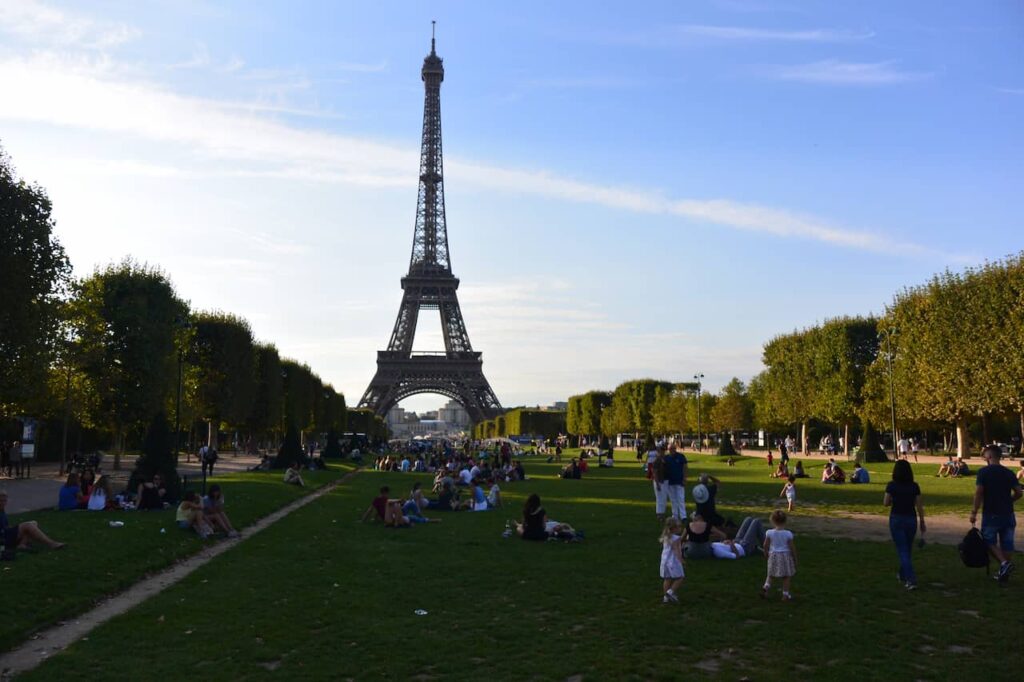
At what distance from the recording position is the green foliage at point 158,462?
26031mm

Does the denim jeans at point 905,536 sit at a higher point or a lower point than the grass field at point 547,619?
higher

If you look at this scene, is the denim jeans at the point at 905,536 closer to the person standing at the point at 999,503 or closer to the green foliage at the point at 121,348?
the person standing at the point at 999,503

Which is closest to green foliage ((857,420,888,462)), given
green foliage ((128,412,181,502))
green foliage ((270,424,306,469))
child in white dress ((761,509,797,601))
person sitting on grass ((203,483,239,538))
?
green foliage ((270,424,306,469))

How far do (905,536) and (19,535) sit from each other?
600 inches

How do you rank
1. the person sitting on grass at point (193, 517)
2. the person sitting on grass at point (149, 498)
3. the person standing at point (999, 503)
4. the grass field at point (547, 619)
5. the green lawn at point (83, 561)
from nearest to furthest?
the grass field at point (547, 619)
the green lawn at point (83, 561)
the person standing at point (999, 503)
the person sitting on grass at point (193, 517)
the person sitting on grass at point (149, 498)

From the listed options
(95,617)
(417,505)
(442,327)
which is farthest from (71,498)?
(442,327)

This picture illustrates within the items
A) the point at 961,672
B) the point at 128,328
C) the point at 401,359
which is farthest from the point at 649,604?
the point at 401,359

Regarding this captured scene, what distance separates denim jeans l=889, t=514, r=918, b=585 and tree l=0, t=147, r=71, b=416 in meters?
30.8

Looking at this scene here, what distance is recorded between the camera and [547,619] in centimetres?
1091

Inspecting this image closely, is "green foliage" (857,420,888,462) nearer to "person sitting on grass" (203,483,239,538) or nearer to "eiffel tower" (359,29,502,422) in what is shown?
"person sitting on grass" (203,483,239,538)

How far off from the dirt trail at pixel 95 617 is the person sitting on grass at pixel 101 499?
18.4 ft

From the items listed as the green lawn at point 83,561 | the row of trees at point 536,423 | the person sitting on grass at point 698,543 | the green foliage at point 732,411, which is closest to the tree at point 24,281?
the green lawn at point 83,561

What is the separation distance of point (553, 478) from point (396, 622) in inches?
1299

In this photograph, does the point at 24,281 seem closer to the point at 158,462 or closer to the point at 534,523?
the point at 158,462
